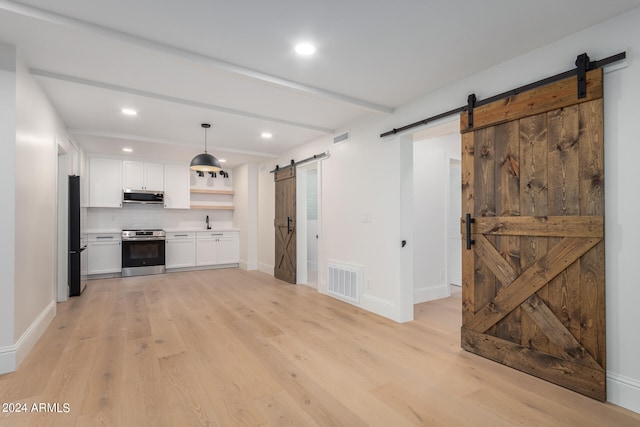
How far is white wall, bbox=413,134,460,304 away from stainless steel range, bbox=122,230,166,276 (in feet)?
17.3

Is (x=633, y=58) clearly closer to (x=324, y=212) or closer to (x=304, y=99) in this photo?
(x=304, y=99)

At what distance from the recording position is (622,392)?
80.3 inches

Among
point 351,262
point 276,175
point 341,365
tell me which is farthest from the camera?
point 276,175

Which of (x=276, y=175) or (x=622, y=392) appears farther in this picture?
(x=276, y=175)

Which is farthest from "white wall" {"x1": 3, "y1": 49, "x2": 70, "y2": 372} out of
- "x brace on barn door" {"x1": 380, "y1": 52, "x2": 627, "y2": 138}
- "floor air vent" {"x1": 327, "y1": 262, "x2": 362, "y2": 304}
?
"x brace on barn door" {"x1": 380, "y1": 52, "x2": 627, "y2": 138}

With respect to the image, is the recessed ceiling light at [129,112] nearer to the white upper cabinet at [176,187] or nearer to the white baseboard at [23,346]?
the white baseboard at [23,346]

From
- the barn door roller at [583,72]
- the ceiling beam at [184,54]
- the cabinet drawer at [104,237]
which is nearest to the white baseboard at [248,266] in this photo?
the cabinet drawer at [104,237]

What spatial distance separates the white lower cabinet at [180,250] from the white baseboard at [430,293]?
505 cm

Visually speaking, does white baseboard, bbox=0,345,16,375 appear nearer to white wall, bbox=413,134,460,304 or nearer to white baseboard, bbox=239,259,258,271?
white wall, bbox=413,134,460,304

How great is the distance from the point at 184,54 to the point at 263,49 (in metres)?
0.64

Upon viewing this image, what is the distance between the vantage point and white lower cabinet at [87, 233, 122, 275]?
622cm

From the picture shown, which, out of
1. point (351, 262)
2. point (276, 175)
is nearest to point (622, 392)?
point (351, 262)

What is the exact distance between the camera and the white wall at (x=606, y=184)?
6.70 ft

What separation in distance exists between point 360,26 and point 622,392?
3.00m
